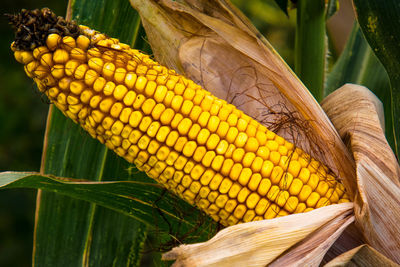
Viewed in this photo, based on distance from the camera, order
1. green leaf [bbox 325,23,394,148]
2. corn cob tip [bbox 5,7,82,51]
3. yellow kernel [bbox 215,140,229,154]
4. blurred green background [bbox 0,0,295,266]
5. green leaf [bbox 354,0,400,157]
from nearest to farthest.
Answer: corn cob tip [bbox 5,7,82,51] < yellow kernel [bbox 215,140,229,154] < green leaf [bbox 354,0,400,157] < green leaf [bbox 325,23,394,148] < blurred green background [bbox 0,0,295,266]

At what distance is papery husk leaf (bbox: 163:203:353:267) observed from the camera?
0.65 metres

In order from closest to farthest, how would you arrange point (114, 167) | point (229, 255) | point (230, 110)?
1. point (229, 255)
2. point (230, 110)
3. point (114, 167)

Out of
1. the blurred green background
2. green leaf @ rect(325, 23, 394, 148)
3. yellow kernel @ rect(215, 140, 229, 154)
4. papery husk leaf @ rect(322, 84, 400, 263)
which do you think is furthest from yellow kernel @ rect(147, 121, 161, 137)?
the blurred green background

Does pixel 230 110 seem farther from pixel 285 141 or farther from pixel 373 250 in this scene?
pixel 373 250

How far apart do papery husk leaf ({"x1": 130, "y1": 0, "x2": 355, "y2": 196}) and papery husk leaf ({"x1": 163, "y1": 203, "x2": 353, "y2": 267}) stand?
0.16m

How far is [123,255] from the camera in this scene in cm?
113

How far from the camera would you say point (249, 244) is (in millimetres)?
664

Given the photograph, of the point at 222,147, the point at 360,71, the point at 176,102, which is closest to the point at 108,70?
the point at 176,102

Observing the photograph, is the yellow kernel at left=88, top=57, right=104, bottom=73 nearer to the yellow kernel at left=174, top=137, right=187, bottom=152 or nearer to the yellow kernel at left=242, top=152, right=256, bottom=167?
the yellow kernel at left=174, top=137, right=187, bottom=152

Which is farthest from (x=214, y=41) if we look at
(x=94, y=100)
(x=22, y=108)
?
(x=22, y=108)

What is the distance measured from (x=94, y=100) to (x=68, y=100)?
0.13 feet

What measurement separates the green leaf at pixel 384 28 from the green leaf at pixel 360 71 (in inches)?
13.7

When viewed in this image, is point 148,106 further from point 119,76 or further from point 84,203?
point 84,203

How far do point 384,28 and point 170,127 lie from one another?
47cm
